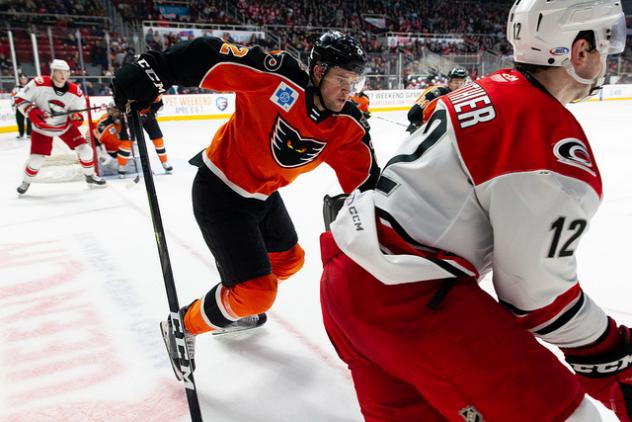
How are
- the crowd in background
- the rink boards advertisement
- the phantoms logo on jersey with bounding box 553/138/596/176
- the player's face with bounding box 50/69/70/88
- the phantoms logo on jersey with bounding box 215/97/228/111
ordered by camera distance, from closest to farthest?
the phantoms logo on jersey with bounding box 553/138/596/176, the player's face with bounding box 50/69/70/88, the rink boards advertisement, the phantoms logo on jersey with bounding box 215/97/228/111, the crowd in background

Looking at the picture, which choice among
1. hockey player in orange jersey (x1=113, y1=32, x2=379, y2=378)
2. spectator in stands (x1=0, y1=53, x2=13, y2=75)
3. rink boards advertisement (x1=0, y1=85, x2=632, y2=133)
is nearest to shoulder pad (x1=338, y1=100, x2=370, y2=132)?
hockey player in orange jersey (x1=113, y1=32, x2=379, y2=378)

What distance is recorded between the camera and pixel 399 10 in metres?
22.6

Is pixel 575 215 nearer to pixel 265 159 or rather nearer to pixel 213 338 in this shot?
pixel 265 159

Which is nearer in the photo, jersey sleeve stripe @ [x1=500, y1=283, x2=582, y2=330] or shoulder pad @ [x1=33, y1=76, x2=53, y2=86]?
jersey sleeve stripe @ [x1=500, y1=283, x2=582, y2=330]

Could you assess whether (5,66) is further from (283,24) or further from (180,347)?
(180,347)

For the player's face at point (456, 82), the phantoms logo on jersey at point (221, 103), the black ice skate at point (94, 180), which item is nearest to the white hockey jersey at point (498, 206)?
the player's face at point (456, 82)

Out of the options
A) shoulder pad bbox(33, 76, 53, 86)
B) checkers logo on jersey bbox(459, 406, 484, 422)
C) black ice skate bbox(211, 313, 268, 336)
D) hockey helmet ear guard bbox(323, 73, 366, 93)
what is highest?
hockey helmet ear guard bbox(323, 73, 366, 93)

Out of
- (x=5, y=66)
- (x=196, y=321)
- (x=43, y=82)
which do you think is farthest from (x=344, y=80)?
(x=5, y=66)

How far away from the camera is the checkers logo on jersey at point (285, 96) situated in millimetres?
1855

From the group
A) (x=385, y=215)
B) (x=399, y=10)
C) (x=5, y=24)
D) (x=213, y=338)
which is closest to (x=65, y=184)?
(x=213, y=338)

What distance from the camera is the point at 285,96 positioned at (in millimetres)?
1860

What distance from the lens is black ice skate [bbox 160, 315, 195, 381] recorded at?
1758mm

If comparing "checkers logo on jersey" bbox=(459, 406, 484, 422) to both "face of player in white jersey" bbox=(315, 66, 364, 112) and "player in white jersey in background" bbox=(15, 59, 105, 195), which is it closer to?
"face of player in white jersey" bbox=(315, 66, 364, 112)

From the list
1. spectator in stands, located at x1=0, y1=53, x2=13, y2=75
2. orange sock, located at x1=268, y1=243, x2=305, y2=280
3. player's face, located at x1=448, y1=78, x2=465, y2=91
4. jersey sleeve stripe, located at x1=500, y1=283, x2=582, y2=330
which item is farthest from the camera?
spectator in stands, located at x1=0, y1=53, x2=13, y2=75
